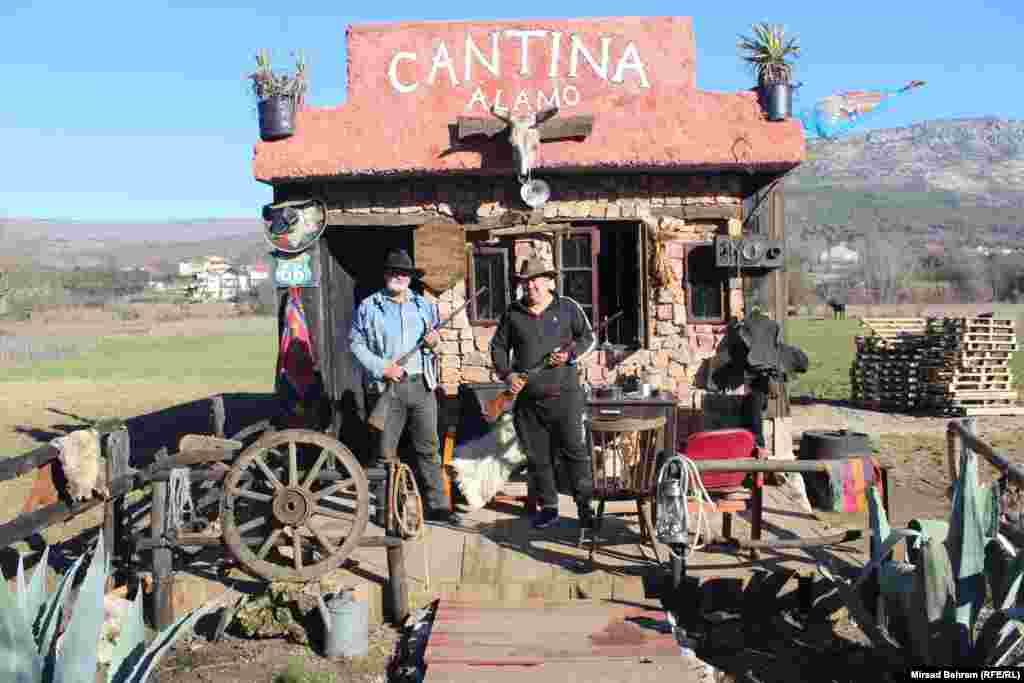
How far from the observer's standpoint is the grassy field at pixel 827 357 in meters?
18.8

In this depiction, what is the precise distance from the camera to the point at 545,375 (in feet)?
21.5

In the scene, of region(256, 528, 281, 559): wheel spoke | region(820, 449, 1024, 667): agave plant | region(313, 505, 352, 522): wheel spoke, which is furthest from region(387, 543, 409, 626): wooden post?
region(820, 449, 1024, 667): agave plant

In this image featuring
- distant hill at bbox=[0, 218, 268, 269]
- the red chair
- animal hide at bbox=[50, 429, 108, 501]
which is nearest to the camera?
animal hide at bbox=[50, 429, 108, 501]

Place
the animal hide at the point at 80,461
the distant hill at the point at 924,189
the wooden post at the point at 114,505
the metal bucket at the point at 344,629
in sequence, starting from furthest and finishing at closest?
the distant hill at the point at 924,189
the wooden post at the point at 114,505
the animal hide at the point at 80,461
the metal bucket at the point at 344,629

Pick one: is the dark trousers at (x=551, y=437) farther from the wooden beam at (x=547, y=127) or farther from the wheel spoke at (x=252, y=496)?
the wooden beam at (x=547, y=127)

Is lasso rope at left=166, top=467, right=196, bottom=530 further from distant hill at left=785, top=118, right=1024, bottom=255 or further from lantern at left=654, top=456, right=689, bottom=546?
distant hill at left=785, top=118, right=1024, bottom=255

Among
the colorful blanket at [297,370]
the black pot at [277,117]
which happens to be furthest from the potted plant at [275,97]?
the colorful blanket at [297,370]

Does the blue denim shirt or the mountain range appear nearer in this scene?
the blue denim shirt

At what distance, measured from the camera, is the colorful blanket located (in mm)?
8680

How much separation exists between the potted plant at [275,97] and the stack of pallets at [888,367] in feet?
37.4

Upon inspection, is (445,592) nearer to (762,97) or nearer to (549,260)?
(549,260)

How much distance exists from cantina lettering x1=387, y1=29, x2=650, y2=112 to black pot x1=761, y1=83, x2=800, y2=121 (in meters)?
1.06

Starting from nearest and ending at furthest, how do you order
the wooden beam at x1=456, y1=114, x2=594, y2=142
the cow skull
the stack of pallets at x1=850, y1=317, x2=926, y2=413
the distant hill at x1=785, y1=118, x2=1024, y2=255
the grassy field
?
the cow skull
the wooden beam at x1=456, y1=114, x2=594, y2=142
the stack of pallets at x1=850, y1=317, x2=926, y2=413
the grassy field
the distant hill at x1=785, y1=118, x2=1024, y2=255

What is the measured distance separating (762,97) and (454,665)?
5.92 meters
